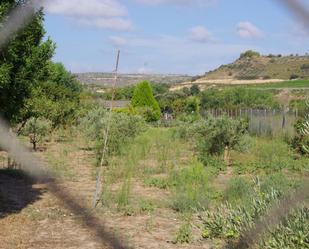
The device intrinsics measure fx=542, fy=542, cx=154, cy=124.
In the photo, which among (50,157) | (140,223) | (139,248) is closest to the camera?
(139,248)

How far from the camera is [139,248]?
6.08 metres

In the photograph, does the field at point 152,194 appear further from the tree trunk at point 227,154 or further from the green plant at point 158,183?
the tree trunk at point 227,154

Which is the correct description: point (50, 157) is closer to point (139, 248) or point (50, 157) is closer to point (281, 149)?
point (281, 149)

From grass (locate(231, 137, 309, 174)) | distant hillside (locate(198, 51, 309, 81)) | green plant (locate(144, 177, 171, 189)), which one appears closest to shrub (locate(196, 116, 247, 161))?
grass (locate(231, 137, 309, 174))

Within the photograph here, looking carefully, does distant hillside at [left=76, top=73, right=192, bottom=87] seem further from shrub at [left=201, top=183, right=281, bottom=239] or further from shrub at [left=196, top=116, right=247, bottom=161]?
shrub at [left=196, top=116, right=247, bottom=161]

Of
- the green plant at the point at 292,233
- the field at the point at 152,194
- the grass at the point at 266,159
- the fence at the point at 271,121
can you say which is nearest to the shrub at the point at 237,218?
the field at the point at 152,194

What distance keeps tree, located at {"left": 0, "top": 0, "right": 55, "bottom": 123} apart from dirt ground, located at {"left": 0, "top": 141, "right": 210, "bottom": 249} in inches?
50.1

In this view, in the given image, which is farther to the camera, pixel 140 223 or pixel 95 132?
pixel 95 132

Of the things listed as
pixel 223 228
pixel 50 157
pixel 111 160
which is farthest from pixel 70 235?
pixel 50 157

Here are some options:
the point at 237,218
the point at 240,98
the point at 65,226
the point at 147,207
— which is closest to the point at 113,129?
the point at 147,207

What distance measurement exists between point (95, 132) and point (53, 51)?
1093 centimetres

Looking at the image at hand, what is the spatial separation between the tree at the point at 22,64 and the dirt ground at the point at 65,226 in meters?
1.27

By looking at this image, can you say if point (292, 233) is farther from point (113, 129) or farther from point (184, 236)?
point (113, 129)

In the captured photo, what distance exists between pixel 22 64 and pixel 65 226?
89.1 inches
